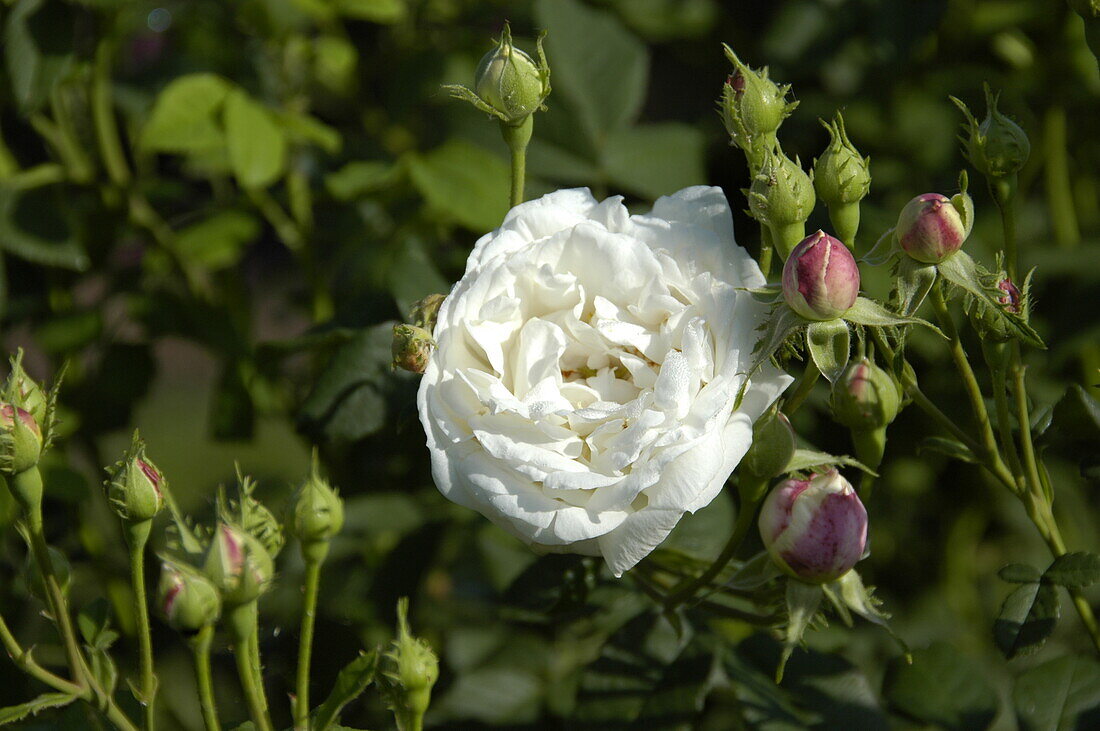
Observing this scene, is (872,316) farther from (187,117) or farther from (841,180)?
(187,117)

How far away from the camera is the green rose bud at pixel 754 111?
2.87 ft

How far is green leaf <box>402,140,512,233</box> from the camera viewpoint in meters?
1.34

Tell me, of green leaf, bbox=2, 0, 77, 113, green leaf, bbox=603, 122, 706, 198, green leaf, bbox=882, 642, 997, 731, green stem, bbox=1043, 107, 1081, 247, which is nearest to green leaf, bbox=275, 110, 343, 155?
green leaf, bbox=2, 0, 77, 113

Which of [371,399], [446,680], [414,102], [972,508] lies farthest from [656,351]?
[972,508]

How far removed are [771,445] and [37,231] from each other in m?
1.12

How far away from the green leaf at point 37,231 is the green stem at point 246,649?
2.72ft

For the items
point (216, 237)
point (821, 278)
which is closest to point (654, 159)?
point (216, 237)

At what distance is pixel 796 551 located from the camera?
827 mm

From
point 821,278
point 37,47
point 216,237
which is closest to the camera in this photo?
point 821,278

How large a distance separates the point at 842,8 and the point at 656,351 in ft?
3.19

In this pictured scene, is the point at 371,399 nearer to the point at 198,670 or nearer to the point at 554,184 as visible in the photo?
the point at 198,670

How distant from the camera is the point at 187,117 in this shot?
1.43 meters

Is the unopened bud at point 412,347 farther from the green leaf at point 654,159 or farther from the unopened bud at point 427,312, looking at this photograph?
the green leaf at point 654,159

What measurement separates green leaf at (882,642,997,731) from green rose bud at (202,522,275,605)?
Answer: 67 centimetres
